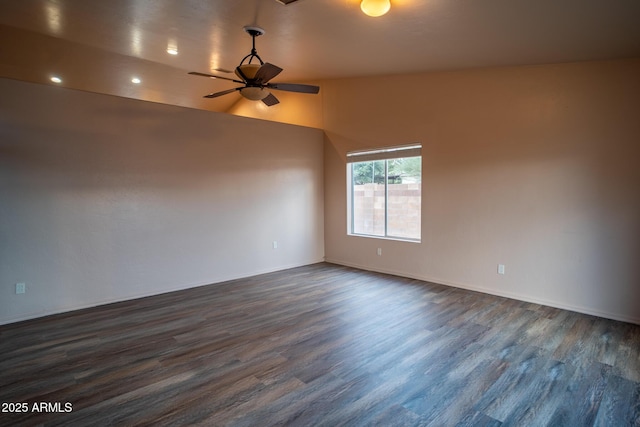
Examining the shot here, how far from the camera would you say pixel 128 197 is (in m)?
4.19

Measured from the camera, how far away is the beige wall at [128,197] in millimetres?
3529

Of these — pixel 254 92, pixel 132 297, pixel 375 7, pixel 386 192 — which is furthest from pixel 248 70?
pixel 132 297

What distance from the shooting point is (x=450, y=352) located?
278 centimetres

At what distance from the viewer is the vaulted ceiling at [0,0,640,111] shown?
2.60 m

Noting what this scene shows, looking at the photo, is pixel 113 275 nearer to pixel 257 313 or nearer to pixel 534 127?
pixel 257 313

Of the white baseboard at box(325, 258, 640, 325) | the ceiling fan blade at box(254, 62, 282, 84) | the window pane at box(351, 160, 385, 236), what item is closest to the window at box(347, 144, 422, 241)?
the window pane at box(351, 160, 385, 236)

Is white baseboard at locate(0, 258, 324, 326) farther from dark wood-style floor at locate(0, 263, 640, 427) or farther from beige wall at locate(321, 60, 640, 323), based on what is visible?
beige wall at locate(321, 60, 640, 323)

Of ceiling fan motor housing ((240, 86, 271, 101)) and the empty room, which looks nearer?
the empty room

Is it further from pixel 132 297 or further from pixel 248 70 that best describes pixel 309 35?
pixel 132 297

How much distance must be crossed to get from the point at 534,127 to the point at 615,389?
9.23 ft

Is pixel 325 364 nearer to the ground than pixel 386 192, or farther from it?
nearer to the ground

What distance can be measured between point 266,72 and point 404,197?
9.94 ft

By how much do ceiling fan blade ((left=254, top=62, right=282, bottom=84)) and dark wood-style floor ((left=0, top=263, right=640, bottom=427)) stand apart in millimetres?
2582

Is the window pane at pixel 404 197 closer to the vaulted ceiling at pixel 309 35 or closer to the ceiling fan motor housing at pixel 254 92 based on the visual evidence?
the vaulted ceiling at pixel 309 35
